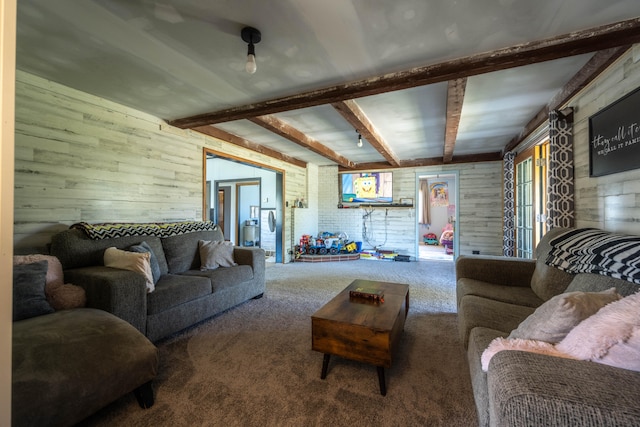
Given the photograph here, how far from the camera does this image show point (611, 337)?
2.92 feet

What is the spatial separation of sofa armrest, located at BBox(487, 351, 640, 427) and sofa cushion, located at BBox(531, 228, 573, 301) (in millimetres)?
1408

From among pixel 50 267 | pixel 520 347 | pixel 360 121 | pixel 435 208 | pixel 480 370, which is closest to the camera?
pixel 520 347

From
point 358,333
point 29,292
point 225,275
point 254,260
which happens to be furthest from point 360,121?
point 29,292

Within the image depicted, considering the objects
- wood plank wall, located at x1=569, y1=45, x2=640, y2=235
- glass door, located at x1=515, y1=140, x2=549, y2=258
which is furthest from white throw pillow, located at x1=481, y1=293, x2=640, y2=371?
glass door, located at x1=515, y1=140, x2=549, y2=258

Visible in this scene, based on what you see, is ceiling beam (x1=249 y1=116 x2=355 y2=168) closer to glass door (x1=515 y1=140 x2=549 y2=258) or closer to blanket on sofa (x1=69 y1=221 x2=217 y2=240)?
blanket on sofa (x1=69 y1=221 x2=217 y2=240)

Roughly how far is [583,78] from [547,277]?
5.75 feet

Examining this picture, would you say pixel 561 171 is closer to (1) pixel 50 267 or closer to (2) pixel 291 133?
(2) pixel 291 133

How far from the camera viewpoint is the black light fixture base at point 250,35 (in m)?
1.76

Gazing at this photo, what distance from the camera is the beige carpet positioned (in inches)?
56.8

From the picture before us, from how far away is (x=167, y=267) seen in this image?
2.90 metres

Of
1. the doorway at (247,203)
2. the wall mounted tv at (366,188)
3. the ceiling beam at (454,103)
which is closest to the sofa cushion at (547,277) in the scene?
the ceiling beam at (454,103)

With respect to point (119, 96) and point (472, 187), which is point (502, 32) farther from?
point (472, 187)

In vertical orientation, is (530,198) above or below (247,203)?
below

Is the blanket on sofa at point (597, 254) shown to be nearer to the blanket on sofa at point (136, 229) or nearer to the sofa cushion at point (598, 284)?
the sofa cushion at point (598, 284)
